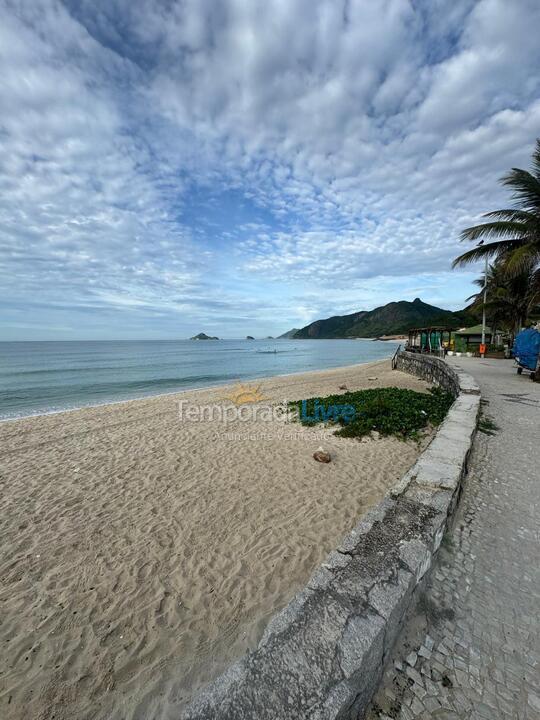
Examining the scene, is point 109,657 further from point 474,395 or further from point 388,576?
point 474,395

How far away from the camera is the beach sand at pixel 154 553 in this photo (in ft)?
8.11

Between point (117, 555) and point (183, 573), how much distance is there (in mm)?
951

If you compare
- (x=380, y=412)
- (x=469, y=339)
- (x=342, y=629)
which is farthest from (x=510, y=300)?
(x=342, y=629)

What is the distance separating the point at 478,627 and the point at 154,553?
3.42 metres

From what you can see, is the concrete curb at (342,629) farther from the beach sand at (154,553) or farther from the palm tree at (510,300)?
the palm tree at (510,300)

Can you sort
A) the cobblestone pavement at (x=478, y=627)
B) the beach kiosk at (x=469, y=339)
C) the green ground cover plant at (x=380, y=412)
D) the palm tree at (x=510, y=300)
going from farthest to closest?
the beach kiosk at (x=469, y=339)
the palm tree at (x=510, y=300)
the green ground cover plant at (x=380, y=412)
the cobblestone pavement at (x=478, y=627)

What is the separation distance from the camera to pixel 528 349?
11875 mm

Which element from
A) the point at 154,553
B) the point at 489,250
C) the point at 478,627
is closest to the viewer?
the point at 478,627

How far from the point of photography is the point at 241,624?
2885 mm

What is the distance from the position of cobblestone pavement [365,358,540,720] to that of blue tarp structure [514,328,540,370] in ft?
34.8

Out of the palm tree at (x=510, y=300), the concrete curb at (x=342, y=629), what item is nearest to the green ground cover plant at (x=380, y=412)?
the concrete curb at (x=342, y=629)

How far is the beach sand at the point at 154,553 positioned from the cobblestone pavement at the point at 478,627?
1.52 meters

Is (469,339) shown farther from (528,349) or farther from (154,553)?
(154,553)

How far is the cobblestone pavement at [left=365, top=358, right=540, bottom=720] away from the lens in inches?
64.3
